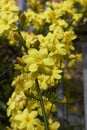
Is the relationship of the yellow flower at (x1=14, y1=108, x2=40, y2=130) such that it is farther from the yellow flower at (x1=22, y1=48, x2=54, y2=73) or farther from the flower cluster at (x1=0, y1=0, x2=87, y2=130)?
the yellow flower at (x1=22, y1=48, x2=54, y2=73)

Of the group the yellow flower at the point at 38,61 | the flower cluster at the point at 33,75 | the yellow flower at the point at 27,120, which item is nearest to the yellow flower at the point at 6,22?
the flower cluster at the point at 33,75

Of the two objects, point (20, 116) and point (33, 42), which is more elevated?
point (33, 42)

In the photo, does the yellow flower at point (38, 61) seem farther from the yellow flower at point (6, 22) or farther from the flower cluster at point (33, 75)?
the yellow flower at point (6, 22)

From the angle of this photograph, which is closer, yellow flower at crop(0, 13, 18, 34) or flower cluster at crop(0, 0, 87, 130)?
flower cluster at crop(0, 0, 87, 130)

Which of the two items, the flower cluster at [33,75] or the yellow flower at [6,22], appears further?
the yellow flower at [6,22]

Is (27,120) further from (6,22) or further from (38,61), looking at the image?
(6,22)

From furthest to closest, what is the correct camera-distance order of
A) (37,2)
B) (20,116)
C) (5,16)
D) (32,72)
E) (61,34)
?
(37,2), (61,34), (5,16), (20,116), (32,72)

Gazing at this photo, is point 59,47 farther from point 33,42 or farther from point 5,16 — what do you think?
point 5,16

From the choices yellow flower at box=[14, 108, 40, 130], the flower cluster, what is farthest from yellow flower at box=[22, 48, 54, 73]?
yellow flower at box=[14, 108, 40, 130]

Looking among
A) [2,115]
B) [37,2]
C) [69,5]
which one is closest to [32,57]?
[2,115]
